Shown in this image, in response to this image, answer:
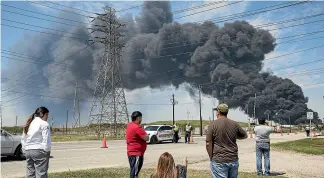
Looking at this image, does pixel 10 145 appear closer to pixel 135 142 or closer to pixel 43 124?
pixel 135 142

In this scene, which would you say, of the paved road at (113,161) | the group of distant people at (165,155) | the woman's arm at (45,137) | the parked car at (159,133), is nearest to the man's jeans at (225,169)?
the group of distant people at (165,155)

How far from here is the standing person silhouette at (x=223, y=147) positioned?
6.29 m

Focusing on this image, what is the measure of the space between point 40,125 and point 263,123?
22.2 feet

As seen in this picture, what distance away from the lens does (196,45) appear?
305 ft

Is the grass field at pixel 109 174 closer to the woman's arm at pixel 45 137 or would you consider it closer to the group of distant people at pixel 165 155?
the group of distant people at pixel 165 155

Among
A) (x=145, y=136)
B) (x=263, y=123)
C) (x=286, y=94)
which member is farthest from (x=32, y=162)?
(x=286, y=94)

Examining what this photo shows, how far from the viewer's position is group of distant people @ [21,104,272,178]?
599 cm

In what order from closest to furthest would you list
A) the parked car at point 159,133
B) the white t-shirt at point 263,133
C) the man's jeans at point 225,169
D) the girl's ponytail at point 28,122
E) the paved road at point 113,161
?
the man's jeans at point 225,169 < the girl's ponytail at point 28,122 < the white t-shirt at point 263,133 < the paved road at point 113,161 < the parked car at point 159,133

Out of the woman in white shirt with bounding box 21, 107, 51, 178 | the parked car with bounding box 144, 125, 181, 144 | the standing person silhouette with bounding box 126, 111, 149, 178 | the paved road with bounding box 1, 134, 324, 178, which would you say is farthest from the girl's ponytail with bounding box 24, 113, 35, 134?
the parked car with bounding box 144, 125, 181, 144

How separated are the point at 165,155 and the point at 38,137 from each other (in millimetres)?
2928

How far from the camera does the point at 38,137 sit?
23.0ft

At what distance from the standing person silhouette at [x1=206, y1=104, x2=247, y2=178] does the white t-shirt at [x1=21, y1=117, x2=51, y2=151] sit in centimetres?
276

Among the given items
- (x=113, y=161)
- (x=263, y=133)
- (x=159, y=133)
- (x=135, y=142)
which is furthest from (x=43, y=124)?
(x=159, y=133)

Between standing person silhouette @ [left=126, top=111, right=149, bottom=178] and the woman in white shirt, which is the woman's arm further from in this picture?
standing person silhouette @ [left=126, top=111, right=149, bottom=178]
